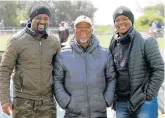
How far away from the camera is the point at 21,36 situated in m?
4.21

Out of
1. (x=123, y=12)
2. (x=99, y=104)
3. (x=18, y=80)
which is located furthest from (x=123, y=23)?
(x=18, y=80)

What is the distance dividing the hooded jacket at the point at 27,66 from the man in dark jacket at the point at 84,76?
0.14 m

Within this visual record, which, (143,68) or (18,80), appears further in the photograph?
(18,80)

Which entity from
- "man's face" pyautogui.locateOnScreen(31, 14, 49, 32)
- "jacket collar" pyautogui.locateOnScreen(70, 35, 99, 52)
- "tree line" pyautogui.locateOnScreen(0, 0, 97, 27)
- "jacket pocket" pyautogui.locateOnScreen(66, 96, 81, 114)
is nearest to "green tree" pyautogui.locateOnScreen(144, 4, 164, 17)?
"tree line" pyautogui.locateOnScreen(0, 0, 97, 27)

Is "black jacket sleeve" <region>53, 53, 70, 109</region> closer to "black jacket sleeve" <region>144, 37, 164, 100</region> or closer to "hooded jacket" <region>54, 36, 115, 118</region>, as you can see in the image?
"hooded jacket" <region>54, 36, 115, 118</region>

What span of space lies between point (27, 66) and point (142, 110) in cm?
143

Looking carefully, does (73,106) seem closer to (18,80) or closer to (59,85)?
(59,85)

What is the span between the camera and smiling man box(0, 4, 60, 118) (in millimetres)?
4188

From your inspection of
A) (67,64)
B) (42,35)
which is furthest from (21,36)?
(67,64)

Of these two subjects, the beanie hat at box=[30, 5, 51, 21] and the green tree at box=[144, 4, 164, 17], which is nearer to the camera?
the beanie hat at box=[30, 5, 51, 21]

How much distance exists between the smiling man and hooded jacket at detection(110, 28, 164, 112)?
95 centimetres

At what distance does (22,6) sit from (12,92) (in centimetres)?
3607

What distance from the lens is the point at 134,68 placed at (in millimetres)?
4090

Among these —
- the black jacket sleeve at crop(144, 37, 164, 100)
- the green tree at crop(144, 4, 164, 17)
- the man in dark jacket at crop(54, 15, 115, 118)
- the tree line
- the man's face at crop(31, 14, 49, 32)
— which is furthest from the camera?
the green tree at crop(144, 4, 164, 17)
